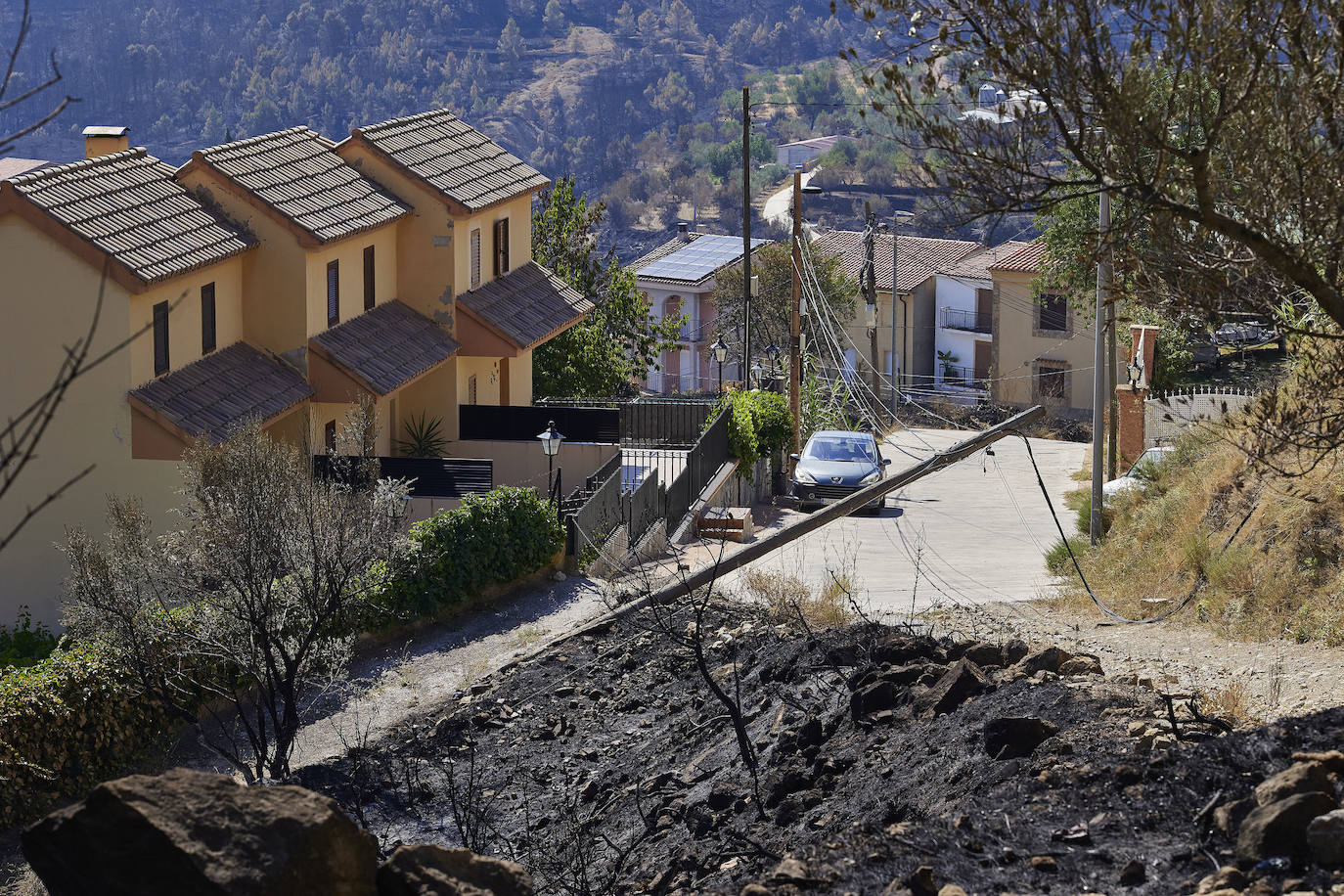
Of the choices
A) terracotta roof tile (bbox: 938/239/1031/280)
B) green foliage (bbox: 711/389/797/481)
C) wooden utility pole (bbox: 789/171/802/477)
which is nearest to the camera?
green foliage (bbox: 711/389/797/481)

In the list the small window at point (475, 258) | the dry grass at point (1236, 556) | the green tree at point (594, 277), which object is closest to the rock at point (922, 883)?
the dry grass at point (1236, 556)

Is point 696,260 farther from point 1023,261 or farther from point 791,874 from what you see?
point 791,874

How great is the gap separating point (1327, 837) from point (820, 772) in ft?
13.8

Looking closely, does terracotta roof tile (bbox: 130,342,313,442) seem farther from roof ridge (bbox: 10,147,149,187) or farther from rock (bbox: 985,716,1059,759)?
rock (bbox: 985,716,1059,759)

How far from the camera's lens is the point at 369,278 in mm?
27188

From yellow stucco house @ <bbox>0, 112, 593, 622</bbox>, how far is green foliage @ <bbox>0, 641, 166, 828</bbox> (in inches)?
132

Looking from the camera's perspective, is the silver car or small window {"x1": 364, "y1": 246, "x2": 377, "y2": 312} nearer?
small window {"x1": 364, "y1": 246, "x2": 377, "y2": 312}

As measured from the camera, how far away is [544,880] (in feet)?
31.4

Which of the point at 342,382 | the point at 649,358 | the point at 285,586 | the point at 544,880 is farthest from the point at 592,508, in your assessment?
the point at 649,358

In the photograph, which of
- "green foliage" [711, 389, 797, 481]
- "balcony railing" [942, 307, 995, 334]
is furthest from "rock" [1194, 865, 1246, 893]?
"balcony railing" [942, 307, 995, 334]

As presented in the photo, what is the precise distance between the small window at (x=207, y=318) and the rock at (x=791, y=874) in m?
17.6

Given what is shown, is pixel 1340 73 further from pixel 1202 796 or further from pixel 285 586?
pixel 285 586

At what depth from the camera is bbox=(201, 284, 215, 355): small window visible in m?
22.8

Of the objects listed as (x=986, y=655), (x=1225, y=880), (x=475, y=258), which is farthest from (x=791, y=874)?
(x=475, y=258)
